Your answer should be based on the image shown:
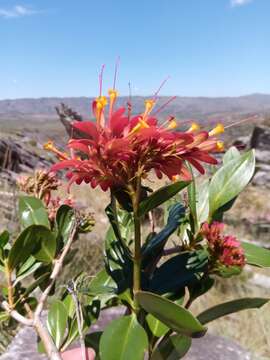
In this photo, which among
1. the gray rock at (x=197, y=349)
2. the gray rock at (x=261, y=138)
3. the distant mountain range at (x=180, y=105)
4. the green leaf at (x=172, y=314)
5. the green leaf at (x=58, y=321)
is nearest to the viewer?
the green leaf at (x=172, y=314)

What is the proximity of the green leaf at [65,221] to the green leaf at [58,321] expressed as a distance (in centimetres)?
9

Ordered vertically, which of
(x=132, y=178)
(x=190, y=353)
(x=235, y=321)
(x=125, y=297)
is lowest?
(x=235, y=321)

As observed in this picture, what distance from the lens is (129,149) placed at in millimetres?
388

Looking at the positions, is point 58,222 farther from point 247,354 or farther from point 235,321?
point 235,321

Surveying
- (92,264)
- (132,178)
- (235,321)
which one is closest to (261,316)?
Result: (235,321)

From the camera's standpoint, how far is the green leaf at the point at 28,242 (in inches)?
18.8

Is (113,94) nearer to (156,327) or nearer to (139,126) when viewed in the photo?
(139,126)

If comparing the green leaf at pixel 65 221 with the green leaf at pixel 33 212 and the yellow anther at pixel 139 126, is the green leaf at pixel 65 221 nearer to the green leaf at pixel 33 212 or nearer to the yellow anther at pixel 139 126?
the green leaf at pixel 33 212

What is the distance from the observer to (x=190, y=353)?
42.4 inches

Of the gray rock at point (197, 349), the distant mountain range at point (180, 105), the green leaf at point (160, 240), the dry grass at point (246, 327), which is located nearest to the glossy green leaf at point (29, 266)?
the green leaf at point (160, 240)

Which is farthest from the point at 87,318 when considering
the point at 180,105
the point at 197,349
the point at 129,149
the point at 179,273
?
the point at 180,105

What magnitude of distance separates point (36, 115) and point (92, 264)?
12271cm

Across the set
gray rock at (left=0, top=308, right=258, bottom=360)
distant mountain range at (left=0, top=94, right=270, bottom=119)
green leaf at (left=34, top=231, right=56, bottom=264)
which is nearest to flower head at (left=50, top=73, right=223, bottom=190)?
green leaf at (left=34, top=231, right=56, bottom=264)

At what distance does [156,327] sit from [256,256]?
5.3 inches
